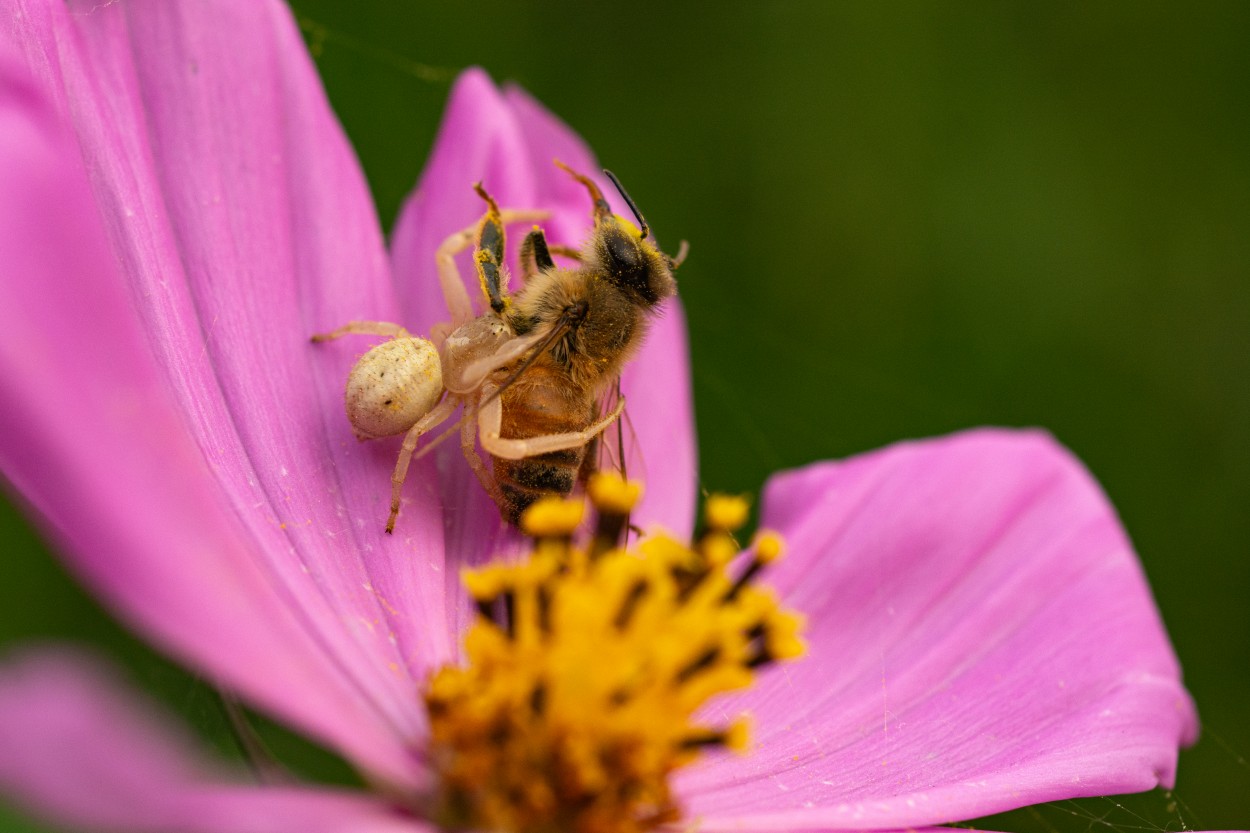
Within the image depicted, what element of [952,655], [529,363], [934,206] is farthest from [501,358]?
[934,206]

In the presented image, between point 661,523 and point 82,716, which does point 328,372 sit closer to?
point 661,523

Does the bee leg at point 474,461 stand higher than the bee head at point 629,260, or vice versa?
the bee head at point 629,260

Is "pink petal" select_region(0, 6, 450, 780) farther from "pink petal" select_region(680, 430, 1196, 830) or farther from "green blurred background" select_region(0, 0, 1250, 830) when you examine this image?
"green blurred background" select_region(0, 0, 1250, 830)

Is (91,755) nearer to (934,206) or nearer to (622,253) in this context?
(622,253)

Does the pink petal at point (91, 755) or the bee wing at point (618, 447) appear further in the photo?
the bee wing at point (618, 447)

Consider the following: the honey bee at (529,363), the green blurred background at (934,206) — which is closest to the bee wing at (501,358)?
the honey bee at (529,363)

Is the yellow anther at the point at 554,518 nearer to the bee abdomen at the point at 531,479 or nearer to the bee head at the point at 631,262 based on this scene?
A: the bee abdomen at the point at 531,479

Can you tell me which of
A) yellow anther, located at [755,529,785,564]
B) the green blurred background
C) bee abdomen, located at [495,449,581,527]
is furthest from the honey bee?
the green blurred background
